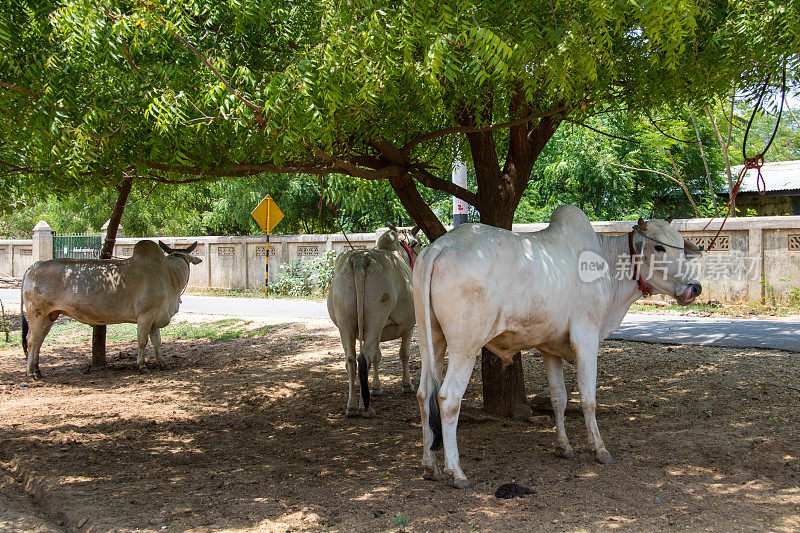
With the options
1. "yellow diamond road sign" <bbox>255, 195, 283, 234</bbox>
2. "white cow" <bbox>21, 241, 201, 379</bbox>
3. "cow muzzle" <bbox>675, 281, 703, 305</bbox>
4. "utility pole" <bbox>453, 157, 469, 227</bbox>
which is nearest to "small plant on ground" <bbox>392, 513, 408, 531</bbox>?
"cow muzzle" <bbox>675, 281, 703, 305</bbox>

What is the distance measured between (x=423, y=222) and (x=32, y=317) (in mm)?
6096

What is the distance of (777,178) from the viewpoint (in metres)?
20.6

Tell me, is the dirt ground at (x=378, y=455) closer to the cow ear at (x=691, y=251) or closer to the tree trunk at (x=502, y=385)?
the tree trunk at (x=502, y=385)

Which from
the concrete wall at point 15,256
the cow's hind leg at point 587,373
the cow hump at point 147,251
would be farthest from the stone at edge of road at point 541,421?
the concrete wall at point 15,256

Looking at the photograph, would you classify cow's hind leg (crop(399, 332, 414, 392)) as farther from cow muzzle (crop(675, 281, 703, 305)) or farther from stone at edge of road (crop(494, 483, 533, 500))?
stone at edge of road (crop(494, 483, 533, 500))

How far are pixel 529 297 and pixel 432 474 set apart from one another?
4.86 ft

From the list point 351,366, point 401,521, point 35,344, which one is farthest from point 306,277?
point 401,521

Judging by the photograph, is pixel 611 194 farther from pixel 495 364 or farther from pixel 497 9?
pixel 497 9

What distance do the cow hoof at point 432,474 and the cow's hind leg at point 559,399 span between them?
1.19 m

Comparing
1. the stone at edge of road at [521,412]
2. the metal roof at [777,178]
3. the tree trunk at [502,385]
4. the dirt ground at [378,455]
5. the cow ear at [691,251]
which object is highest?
the metal roof at [777,178]

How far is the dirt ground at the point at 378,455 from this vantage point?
4324mm

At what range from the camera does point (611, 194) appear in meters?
19.1

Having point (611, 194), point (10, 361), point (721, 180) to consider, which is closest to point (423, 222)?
point (10, 361)

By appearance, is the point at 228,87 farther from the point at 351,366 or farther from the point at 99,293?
the point at 99,293
